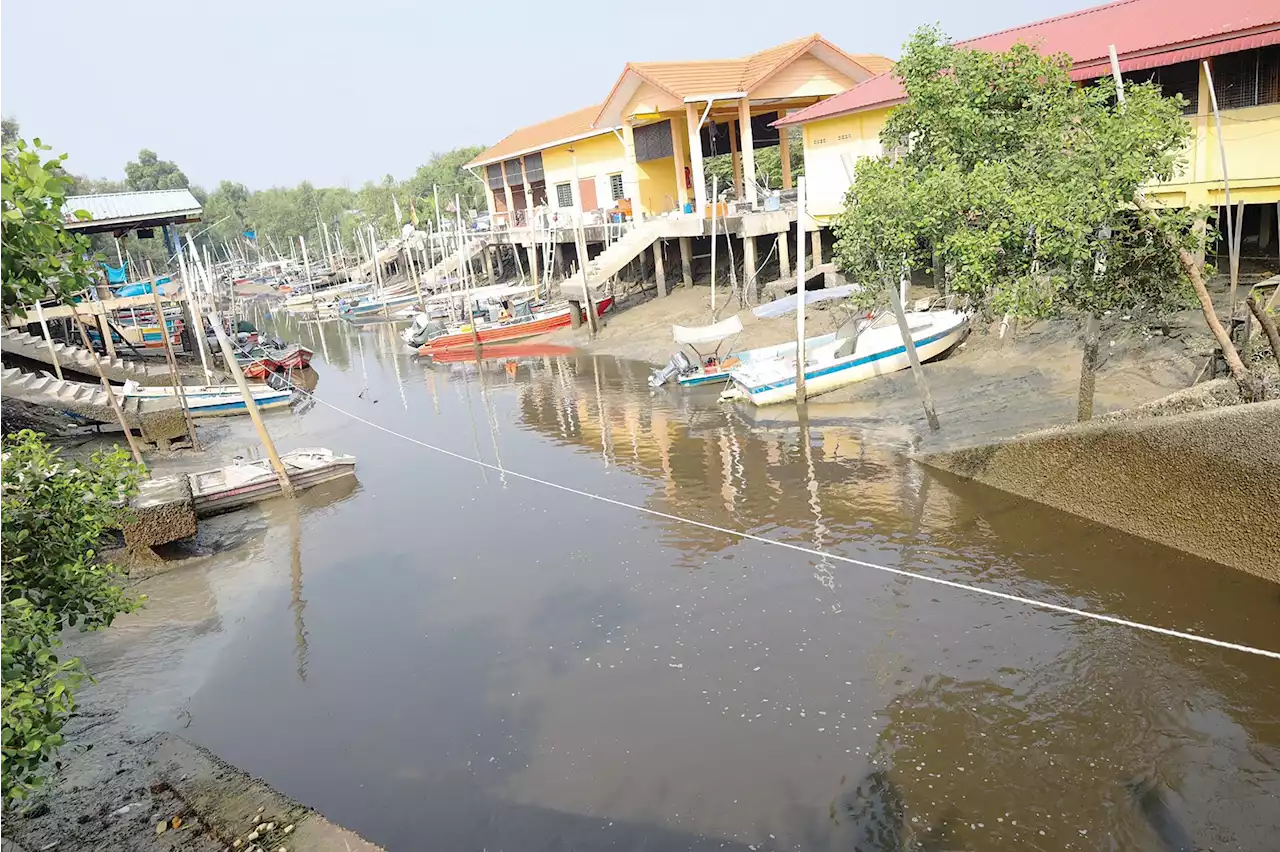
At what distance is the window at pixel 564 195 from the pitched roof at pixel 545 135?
6.91 feet

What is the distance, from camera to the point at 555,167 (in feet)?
140

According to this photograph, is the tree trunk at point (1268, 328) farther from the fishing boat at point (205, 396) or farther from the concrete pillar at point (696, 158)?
the fishing boat at point (205, 396)

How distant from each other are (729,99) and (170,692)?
80.0 ft

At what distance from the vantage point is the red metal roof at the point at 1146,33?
15.0 meters

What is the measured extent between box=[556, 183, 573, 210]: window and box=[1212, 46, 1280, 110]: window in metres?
29.6

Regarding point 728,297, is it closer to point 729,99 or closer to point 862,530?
point 729,99

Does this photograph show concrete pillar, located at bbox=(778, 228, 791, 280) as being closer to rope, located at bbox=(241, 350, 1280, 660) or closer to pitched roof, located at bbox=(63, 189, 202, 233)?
rope, located at bbox=(241, 350, 1280, 660)

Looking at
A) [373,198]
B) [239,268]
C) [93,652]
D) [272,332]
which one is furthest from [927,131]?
[239,268]

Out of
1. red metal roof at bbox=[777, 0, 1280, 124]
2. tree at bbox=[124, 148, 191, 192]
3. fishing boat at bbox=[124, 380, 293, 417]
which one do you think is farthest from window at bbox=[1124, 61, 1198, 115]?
tree at bbox=[124, 148, 191, 192]

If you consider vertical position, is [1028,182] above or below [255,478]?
above

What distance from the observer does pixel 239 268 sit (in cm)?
8525

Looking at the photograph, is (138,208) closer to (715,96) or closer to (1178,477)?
(715,96)

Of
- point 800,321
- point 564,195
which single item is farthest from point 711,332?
point 564,195

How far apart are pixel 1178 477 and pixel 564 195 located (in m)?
35.6
